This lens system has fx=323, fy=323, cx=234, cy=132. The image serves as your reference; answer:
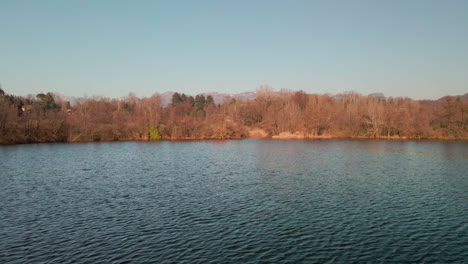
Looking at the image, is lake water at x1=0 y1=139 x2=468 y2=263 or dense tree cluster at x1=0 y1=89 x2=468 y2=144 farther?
dense tree cluster at x1=0 y1=89 x2=468 y2=144

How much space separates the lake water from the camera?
14977 millimetres

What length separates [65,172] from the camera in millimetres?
36781

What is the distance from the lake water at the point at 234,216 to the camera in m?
15.0

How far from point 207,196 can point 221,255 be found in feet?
36.3

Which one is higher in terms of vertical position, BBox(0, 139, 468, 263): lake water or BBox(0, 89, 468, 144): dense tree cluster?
BBox(0, 89, 468, 144): dense tree cluster

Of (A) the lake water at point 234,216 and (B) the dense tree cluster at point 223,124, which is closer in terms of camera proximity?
(A) the lake water at point 234,216

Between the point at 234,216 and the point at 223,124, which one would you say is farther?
the point at 223,124

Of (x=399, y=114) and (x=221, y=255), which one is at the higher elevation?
(x=399, y=114)

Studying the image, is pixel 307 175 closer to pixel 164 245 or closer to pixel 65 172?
pixel 164 245

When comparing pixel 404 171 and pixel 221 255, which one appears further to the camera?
pixel 404 171

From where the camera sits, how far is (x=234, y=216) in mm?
20531

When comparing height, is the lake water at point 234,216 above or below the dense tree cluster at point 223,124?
below

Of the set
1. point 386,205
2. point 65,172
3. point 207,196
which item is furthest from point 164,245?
point 65,172

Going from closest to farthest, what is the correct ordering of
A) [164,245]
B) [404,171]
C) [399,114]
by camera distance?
[164,245] → [404,171] → [399,114]
